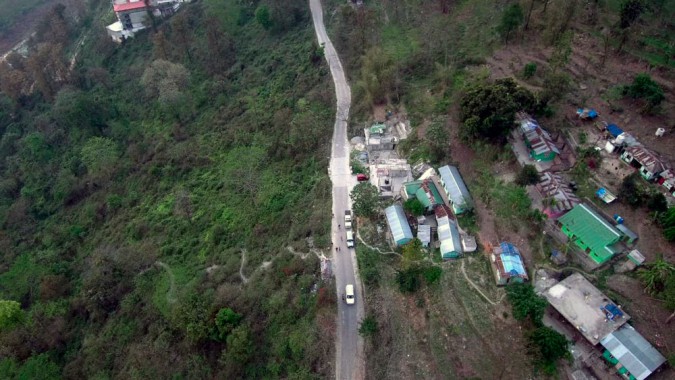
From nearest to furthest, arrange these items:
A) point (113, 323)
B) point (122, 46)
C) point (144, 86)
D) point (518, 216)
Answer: point (518, 216), point (113, 323), point (144, 86), point (122, 46)

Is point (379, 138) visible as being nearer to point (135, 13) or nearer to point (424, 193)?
point (424, 193)

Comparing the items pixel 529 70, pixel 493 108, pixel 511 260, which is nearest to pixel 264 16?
pixel 529 70

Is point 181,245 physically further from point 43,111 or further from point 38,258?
point 43,111

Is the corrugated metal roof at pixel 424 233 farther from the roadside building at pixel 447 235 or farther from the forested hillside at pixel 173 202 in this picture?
the forested hillside at pixel 173 202

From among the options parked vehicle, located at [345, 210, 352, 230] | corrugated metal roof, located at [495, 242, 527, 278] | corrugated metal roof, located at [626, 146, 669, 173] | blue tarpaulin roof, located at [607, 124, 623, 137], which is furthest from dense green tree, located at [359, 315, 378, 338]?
blue tarpaulin roof, located at [607, 124, 623, 137]

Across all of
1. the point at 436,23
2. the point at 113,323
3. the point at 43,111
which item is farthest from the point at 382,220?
the point at 43,111

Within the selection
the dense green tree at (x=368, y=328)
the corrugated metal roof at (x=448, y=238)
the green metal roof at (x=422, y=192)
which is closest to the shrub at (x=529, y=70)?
the green metal roof at (x=422, y=192)

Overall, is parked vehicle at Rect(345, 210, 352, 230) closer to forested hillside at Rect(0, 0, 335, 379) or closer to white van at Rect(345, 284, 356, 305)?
forested hillside at Rect(0, 0, 335, 379)
